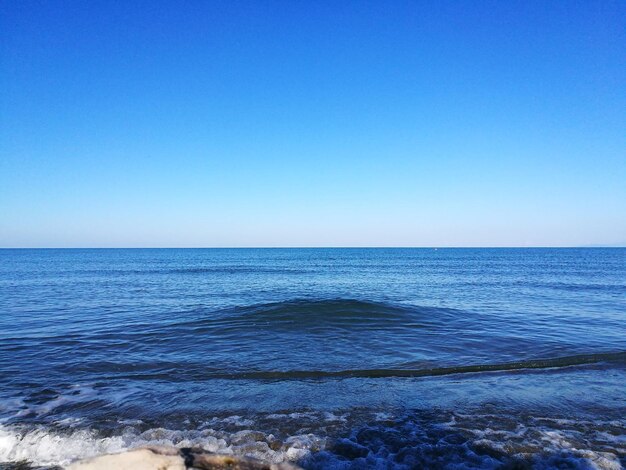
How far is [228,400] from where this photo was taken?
7922 millimetres

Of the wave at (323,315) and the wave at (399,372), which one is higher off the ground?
the wave at (399,372)

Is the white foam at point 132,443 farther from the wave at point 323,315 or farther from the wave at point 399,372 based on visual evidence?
the wave at point 323,315

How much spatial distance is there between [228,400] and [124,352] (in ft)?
19.9

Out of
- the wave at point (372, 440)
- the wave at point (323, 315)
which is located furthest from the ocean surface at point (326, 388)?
the wave at point (323, 315)

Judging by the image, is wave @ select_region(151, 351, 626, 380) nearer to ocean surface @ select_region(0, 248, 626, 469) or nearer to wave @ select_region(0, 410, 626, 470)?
ocean surface @ select_region(0, 248, 626, 469)

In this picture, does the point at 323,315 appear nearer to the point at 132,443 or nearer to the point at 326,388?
the point at 326,388

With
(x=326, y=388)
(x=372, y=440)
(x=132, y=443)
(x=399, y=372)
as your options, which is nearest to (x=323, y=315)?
(x=399, y=372)

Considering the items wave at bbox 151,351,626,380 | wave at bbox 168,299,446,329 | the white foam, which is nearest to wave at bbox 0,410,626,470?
the white foam

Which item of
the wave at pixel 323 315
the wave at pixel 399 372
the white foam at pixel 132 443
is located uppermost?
the white foam at pixel 132 443

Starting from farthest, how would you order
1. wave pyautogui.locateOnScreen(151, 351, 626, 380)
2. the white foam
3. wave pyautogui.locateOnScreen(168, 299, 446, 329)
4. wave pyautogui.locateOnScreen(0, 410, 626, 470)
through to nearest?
wave pyautogui.locateOnScreen(168, 299, 446, 329) < wave pyautogui.locateOnScreen(151, 351, 626, 380) < the white foam < wave pyautogui.locateOnScreen(0, 410, 626, 470)

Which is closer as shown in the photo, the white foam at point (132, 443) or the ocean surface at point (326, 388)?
the white foam at point (132, 443)

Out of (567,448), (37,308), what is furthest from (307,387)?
(37,308)

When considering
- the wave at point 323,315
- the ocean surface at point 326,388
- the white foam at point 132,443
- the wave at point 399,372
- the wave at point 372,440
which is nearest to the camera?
the wave at point 372,440

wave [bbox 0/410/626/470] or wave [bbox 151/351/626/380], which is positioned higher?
wave [bbox 0/410/626/470]
